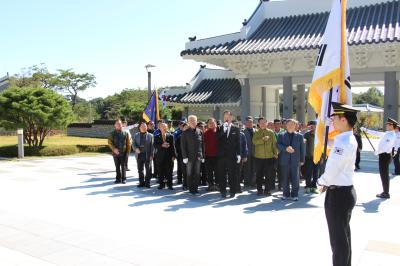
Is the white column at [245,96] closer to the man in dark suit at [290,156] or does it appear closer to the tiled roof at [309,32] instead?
the tiled roof at [309,32]

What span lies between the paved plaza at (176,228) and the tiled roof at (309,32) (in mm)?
5652

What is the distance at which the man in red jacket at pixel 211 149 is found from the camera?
32.1ft

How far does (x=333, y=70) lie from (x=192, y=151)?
4.90 meters

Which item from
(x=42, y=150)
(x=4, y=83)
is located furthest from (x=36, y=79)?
(x=42, y=150)

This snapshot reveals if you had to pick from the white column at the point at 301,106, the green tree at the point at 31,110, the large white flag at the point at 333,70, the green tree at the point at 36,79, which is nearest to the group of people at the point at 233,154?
the large white flag at the point at 333,70

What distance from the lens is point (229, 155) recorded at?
9242mm

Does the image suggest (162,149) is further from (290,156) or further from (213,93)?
(213,93)

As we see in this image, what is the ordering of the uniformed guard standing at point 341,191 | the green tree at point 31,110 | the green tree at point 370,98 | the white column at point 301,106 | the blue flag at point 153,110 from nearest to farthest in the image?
the uniformed guard standing at point 341,191 → the blue flag at point 153,110 → the white column at point 301,106 → the green tree at point 31,110 → the green tree at point 370,98

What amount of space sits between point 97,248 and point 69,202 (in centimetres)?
347

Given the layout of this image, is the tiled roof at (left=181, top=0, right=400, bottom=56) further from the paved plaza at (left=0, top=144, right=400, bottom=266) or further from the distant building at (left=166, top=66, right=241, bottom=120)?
the paved plaza at (left=0, top=144, right=400, bottom=266)

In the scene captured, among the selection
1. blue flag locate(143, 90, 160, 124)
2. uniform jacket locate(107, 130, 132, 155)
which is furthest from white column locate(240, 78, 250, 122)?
uniform jacket locate(107, 130, 132, 155)

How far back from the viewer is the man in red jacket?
32.1 ft

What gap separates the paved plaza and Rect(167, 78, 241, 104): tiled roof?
915cm

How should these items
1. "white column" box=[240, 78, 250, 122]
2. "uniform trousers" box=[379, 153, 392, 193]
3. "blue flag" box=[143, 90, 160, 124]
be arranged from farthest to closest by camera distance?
"white column" box=[240, 78, 250, 122] < "blue flag" box=[143, 90, 160, 124] < "uniform trousers" box=[379, 153, 392, 193]
